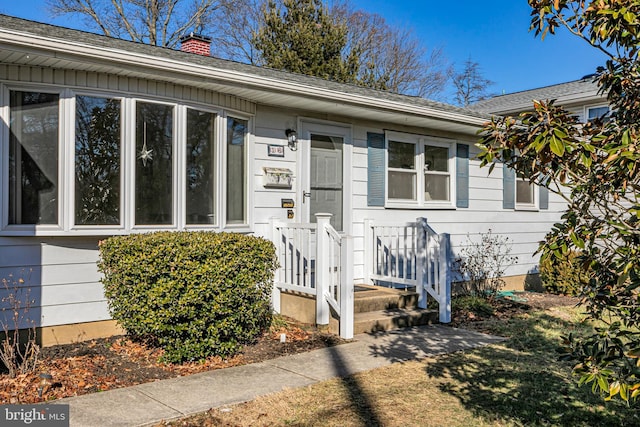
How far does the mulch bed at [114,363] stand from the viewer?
169 inches

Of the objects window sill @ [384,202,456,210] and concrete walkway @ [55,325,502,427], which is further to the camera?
window sill @ [384,202,456,210]

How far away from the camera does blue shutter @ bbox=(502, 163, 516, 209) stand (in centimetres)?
1033

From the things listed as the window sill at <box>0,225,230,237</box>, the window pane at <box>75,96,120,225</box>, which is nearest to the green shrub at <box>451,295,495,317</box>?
the window sill at <box>0,225,230,237</box>

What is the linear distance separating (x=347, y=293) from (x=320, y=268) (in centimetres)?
48

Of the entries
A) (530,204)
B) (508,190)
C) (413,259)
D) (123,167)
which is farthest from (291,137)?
(530,204)

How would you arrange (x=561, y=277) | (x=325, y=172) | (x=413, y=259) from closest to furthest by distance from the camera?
(x=325, y=172) < (x=413, y=259) < (x=561, y=277)

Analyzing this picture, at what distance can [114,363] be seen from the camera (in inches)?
199

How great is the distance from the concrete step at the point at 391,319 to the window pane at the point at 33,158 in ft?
11.6

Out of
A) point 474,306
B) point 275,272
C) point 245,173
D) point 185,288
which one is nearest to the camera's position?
point 185,288

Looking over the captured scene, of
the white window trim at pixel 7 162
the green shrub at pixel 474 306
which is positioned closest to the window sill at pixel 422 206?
the green shrub at pixel 474 306

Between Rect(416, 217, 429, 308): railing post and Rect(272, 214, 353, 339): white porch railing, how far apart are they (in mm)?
1338

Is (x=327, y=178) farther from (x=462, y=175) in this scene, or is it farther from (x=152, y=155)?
(x=462, y=175)

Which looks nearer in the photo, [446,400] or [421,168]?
[446,400]

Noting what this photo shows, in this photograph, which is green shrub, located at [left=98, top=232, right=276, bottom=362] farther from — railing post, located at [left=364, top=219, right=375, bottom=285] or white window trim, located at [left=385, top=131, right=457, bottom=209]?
white window trim, located at [left=385, top=131, right=457, bottom=209]
